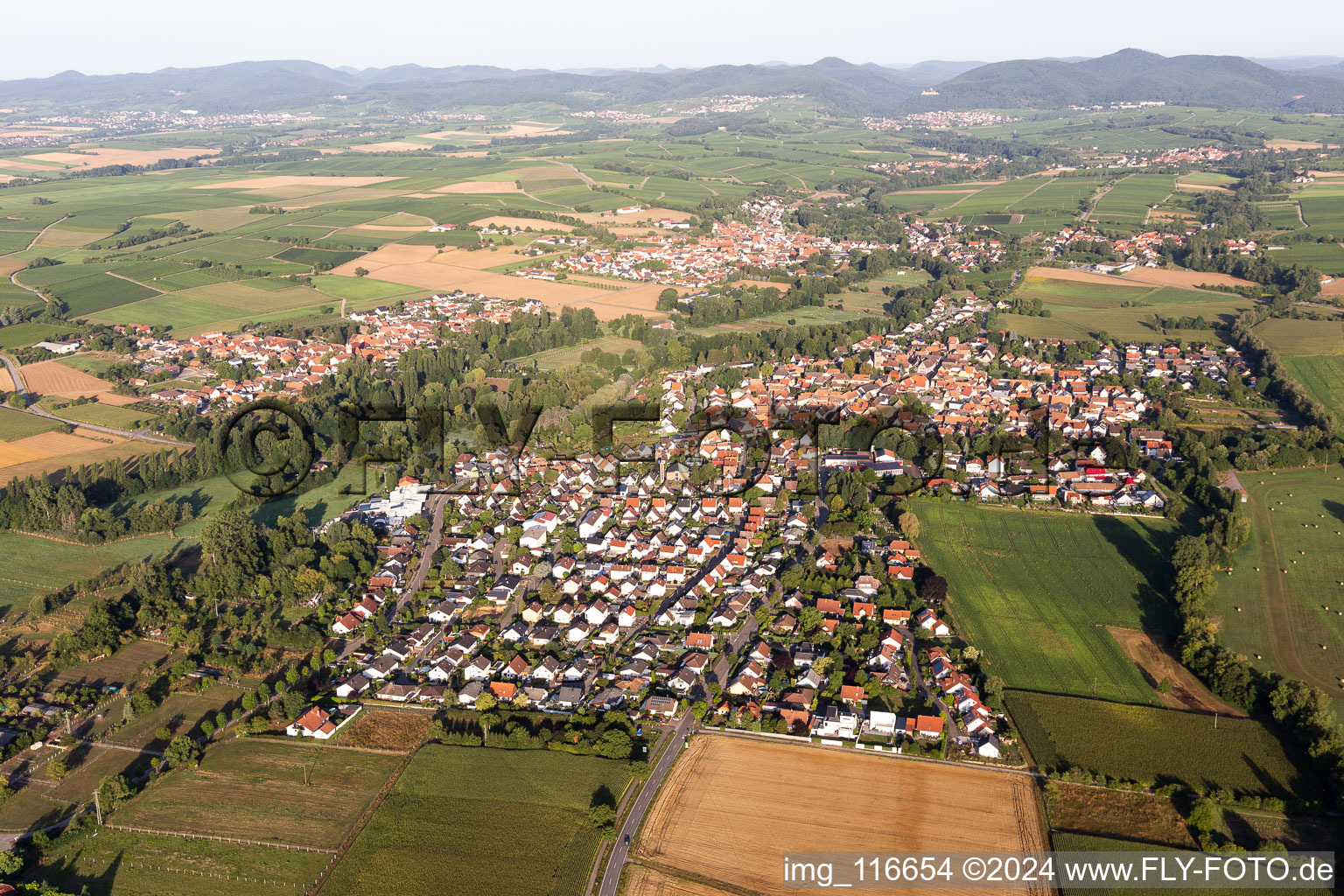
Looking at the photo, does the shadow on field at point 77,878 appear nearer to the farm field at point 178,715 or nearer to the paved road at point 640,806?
the farm field at point 178,715

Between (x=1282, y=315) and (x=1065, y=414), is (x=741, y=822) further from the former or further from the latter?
(x=1282, y=315)

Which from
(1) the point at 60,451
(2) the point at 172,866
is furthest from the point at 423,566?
(1) the point at 60,451

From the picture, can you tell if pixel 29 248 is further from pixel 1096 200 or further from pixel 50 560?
pixel 1096 200

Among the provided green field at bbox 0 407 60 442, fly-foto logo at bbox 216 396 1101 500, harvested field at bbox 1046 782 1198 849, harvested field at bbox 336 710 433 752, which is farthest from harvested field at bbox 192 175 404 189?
harvested field at bbox 1046 782 1198 849

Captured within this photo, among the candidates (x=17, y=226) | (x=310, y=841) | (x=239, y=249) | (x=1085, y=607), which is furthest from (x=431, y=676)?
(x=17, y=226)

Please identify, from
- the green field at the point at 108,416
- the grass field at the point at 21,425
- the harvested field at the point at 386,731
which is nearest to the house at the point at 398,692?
the harvested field at the point at 386,731
